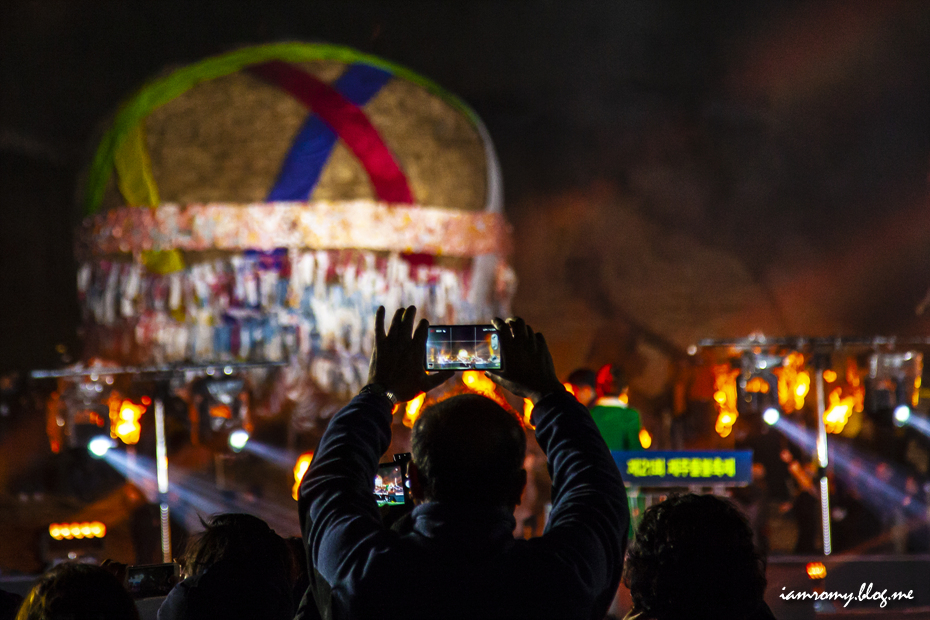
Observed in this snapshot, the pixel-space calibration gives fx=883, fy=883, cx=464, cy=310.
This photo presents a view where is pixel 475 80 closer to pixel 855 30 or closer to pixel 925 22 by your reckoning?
pixel 855 30

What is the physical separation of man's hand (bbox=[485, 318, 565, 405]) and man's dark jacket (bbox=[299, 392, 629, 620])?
9cm

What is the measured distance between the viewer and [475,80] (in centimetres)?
738

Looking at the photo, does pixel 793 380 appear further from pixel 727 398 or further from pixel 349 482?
pixel 349 482

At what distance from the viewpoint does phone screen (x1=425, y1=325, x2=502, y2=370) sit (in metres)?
1.45

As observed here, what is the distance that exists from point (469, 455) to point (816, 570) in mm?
3443

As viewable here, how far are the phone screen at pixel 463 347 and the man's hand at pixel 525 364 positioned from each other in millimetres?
77

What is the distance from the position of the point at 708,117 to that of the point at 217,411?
478 centimetres

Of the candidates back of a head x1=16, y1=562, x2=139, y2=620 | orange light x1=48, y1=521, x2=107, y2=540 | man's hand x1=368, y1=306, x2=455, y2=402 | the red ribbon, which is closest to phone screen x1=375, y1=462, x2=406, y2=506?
man's hand x1=368, y1=306, x2=455, y2=402

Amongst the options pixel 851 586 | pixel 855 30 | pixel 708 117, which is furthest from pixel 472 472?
pixel 855 30

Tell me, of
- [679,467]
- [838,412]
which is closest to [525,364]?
[679,467]

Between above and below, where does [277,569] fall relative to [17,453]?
above

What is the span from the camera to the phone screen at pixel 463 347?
57.0 inches

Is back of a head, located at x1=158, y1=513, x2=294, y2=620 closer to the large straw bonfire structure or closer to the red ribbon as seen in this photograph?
the large straw bonfire structure

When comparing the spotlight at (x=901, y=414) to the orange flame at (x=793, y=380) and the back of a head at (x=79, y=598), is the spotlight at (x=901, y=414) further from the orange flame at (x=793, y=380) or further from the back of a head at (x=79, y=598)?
the back of a head at (x=79, y=598)
